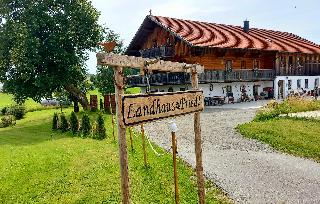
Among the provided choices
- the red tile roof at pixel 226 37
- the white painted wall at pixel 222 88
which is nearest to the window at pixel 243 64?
the white painted wall at pixel 222 88

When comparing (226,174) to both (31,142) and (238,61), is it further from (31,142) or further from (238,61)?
(238,61)

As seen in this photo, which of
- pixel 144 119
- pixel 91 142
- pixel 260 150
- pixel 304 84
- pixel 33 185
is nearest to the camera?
pixel 144 119

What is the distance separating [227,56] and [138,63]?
1363 inches

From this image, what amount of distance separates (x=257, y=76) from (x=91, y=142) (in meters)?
27.4

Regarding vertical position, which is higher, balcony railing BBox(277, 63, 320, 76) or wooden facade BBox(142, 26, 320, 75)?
wooden facade BBox(142, 26, 320, 75)

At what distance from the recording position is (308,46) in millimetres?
50188

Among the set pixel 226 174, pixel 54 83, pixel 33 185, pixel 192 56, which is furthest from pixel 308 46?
pixel 33 185

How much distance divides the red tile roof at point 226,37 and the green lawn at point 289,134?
14951 mm

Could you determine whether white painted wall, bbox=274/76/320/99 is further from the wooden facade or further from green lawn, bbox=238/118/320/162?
green lawn, bbox=238/118/320/162

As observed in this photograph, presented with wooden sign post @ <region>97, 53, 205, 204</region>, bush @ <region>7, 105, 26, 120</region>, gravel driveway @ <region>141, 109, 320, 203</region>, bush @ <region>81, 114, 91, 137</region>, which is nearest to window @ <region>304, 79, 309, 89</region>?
gravel driveway @ <region>141, 109, 320, 203</region>

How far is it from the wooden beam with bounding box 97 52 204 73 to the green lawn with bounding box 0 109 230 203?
145 inches

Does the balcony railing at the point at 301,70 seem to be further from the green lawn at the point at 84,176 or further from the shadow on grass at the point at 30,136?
the green lawn at the point at 84,176

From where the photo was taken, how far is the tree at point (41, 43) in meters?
30.7

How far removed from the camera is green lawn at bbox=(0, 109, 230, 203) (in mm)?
10391
